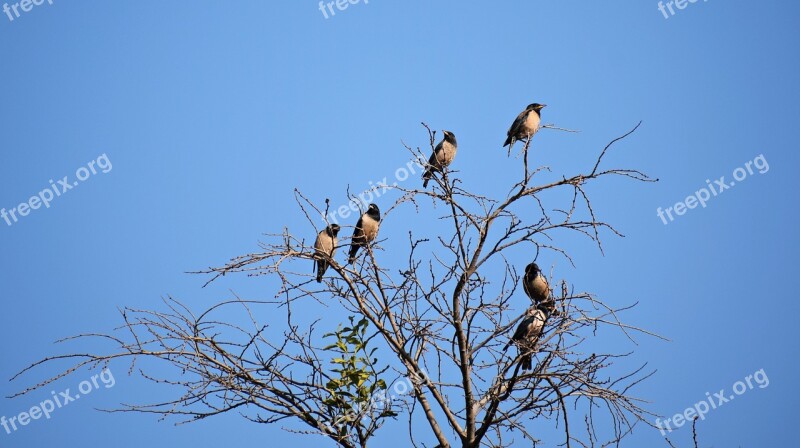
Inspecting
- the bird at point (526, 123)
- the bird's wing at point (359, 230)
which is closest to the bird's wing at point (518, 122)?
the bird at point (526, 123)

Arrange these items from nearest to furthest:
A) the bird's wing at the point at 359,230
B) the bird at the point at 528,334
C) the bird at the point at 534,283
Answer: the bird at the point at 528,334 < the bird's wing at the point at 359,230 < the bird at the point at 534,283

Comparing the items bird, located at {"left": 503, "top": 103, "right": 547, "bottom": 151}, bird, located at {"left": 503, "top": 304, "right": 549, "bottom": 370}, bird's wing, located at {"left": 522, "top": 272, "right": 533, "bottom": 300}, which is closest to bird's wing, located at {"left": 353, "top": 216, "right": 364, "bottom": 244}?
bird, located at {"left": 503, "top": 304, "right": 549, "bottom": 370}

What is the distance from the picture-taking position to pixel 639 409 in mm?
3713

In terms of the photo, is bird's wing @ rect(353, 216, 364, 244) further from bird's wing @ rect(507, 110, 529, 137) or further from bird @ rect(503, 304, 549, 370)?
bird's wing @ rect(507, 110, 529, 137)

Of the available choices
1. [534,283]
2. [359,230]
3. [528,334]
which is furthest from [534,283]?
[528,334]

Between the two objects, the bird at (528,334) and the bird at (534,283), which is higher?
the bird at (534,283)

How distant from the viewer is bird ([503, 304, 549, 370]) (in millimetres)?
3899

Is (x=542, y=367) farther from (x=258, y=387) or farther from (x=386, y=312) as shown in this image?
(x=258, y=387)

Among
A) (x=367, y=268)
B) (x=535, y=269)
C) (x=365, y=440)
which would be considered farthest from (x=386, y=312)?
(x=535, y=269)

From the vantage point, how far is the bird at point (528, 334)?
3.90m

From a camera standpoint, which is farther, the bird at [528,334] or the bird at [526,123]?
the bird at [526,123]

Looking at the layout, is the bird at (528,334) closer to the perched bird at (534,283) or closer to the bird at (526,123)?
the perched bird at (534,283)

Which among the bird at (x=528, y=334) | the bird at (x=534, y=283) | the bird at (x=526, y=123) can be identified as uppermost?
the bird at (x=526, y=123)

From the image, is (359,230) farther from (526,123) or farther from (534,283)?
(526,123)
